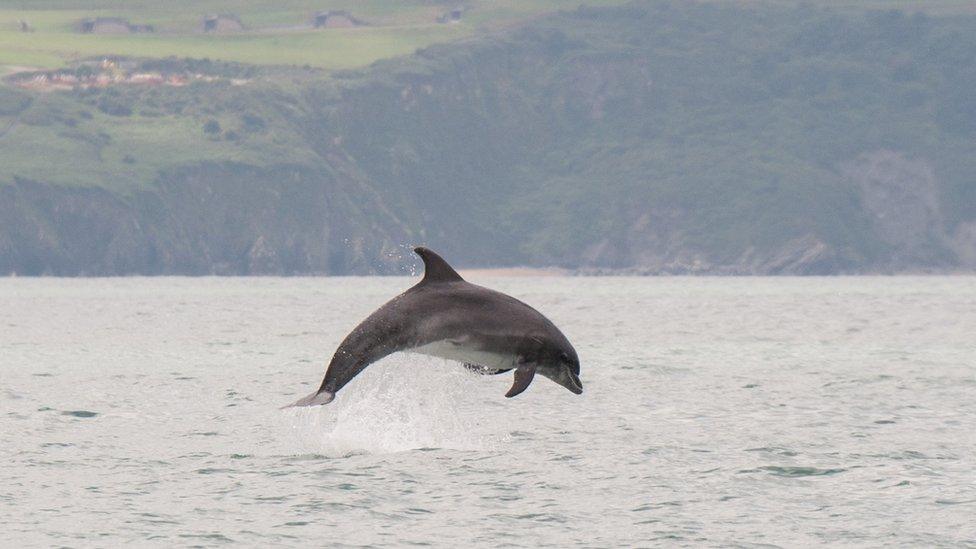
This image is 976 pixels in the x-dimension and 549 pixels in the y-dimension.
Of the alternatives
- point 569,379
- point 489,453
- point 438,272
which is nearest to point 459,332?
point 438,272

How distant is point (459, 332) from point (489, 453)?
5.85 metres

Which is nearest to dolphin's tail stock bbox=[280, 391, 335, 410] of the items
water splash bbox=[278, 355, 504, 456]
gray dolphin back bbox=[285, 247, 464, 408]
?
gray dolphin back bbox=[285, 247, 464, 408]

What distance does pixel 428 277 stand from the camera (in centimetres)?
2252

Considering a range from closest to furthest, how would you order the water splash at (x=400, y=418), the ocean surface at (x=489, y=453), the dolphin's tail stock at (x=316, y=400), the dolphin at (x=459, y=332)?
1. the dolphin's tail stock at (x=316, y=400)
2. the ocean surface at (x=489, y=453)
3. the dolphin at (x=459, y=332)
4. the water splash at (x=400, y=418)

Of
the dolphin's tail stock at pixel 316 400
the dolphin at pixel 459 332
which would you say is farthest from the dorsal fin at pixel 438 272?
the dolphin's tail stock at pixel 316 400

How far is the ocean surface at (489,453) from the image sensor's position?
20984 mm

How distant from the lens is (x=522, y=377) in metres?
21.7

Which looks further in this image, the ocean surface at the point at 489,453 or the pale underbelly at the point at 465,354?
the pale underbelly at the point at 465,354

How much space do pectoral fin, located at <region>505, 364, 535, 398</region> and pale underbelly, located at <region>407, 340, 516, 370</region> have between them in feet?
0.77

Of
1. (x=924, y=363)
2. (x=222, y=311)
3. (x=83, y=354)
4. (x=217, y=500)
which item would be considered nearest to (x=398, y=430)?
(x=217, y=500)

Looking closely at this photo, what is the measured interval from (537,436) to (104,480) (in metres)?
8.75

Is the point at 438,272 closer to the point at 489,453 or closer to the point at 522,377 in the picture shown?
the point at 522,377

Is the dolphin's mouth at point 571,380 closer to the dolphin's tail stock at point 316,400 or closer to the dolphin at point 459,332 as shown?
the dolphin at point 459,332

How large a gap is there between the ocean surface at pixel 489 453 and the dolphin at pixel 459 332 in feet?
6.66
